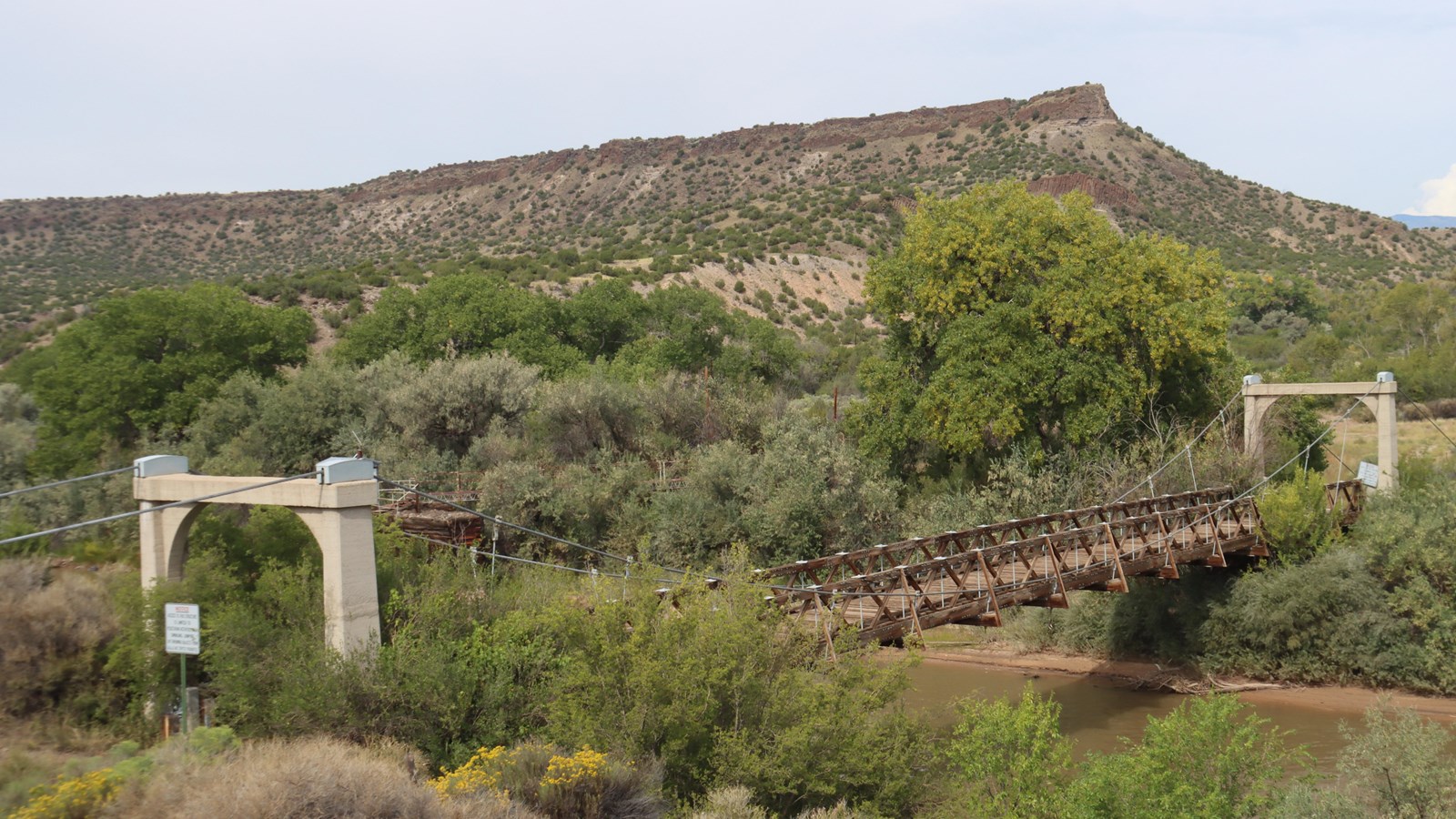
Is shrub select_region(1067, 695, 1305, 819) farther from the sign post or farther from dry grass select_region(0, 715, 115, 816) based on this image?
dry grass select_region(0, 715, 115, 816)

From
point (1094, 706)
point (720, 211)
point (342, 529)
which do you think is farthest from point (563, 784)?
point (720, 211)

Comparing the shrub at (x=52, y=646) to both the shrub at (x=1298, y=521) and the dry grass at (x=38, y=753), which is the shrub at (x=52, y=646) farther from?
the shrub at (x=1298, y=521)

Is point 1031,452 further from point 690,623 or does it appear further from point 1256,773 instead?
point 690,623

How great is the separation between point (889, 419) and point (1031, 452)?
3353 millimetres

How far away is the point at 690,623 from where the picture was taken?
402 inches

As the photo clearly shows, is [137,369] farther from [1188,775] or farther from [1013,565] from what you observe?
[1188,775]

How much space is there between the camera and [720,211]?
241 ft

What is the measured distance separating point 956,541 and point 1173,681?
263 inches

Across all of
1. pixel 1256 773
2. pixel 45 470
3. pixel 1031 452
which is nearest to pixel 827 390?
pixel 1031 452

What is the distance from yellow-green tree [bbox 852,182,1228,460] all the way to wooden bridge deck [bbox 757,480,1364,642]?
2.71m

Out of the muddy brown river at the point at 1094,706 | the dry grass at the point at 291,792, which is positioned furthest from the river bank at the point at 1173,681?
the dry grass at the point at 291,792

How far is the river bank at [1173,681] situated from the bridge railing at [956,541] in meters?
2.11

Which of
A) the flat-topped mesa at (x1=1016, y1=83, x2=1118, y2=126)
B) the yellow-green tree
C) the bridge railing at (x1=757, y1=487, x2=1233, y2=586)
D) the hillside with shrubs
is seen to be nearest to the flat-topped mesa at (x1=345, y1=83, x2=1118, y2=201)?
the flat-topped mesa at (x1=1016, y1=83, x2=1118, y2=126)

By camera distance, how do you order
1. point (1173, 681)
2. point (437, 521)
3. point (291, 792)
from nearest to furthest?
point (291, 792), point (437, 521), point (1173, 681)
